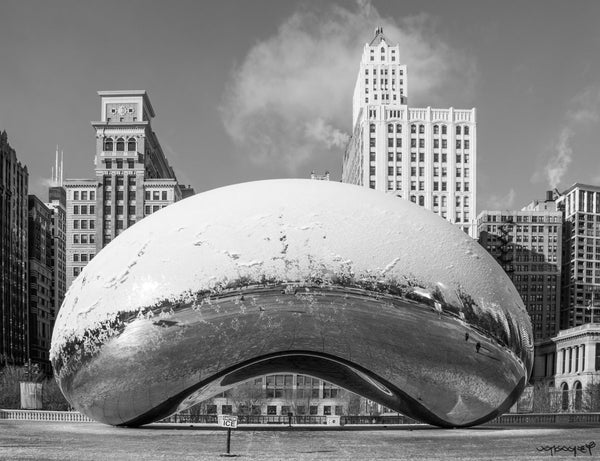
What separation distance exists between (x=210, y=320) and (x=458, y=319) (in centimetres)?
531

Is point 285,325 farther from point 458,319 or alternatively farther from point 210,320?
point 458,319

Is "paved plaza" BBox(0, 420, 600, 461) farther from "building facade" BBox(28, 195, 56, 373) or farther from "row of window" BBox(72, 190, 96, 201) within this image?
"building facade" BBox(28, 195, 56, 373)

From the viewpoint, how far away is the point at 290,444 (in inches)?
668

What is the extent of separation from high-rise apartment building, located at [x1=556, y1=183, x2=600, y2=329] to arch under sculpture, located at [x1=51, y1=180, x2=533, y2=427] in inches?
5299

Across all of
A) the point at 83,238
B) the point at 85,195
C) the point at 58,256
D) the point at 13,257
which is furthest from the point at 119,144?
the point at 58,256

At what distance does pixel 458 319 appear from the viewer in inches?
699

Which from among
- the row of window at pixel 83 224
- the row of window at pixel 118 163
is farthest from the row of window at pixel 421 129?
the row of window at pixel 83 224

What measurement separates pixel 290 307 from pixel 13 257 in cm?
11556

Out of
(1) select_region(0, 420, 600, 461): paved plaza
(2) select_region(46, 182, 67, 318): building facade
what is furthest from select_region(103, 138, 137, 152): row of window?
(1) select_region(0, 420, 600, 461): paved plaza

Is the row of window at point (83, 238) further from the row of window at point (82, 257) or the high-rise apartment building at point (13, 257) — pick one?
the high-rise apartment building at point (13, 257)

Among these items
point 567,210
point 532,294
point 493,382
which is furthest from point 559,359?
point 493,382

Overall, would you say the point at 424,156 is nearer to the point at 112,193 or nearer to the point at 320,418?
the point at 112,193

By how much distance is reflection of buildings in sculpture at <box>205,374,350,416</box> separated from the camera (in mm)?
72375

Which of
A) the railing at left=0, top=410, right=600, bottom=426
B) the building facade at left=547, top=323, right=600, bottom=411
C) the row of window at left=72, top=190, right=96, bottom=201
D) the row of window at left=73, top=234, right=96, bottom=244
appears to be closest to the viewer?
the railing at left=0, top=410, right=600, bottom=426
